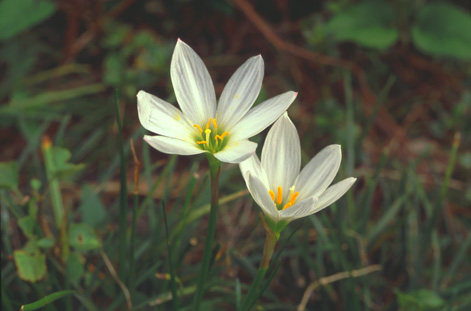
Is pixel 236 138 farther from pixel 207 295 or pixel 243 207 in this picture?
pixel 243 207

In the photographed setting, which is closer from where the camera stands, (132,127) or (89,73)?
(132,127)

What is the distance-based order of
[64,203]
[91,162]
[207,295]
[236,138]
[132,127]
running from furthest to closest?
1. [132,127]
2. [91,162]
3. [64,203]
4. [207,295]
5. [236,138]

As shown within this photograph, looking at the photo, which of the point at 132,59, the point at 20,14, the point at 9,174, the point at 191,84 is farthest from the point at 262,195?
the point at 132,59

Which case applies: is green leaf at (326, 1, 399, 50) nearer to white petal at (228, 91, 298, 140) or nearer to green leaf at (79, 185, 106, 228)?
green leaf at (79, 185, 106, 228)

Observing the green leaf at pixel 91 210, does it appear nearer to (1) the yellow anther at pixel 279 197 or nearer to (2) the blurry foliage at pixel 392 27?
(1) the yellow anther at pixel 279 197

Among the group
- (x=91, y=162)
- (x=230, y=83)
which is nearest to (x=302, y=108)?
(x=91, y=162)

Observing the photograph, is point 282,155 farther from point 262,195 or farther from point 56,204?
point 56,204

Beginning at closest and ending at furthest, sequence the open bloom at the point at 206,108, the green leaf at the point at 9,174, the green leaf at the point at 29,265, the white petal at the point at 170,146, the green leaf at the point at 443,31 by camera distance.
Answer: the white petal at the point at 170,146 → the open bloom at the point at 206,108 → the green leaf at the point at 29,265 → the green leaf at the point at 9,174 → the green leaf at the point at 443,31

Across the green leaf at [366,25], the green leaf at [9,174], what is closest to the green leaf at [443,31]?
the green leaf at [366,25]
